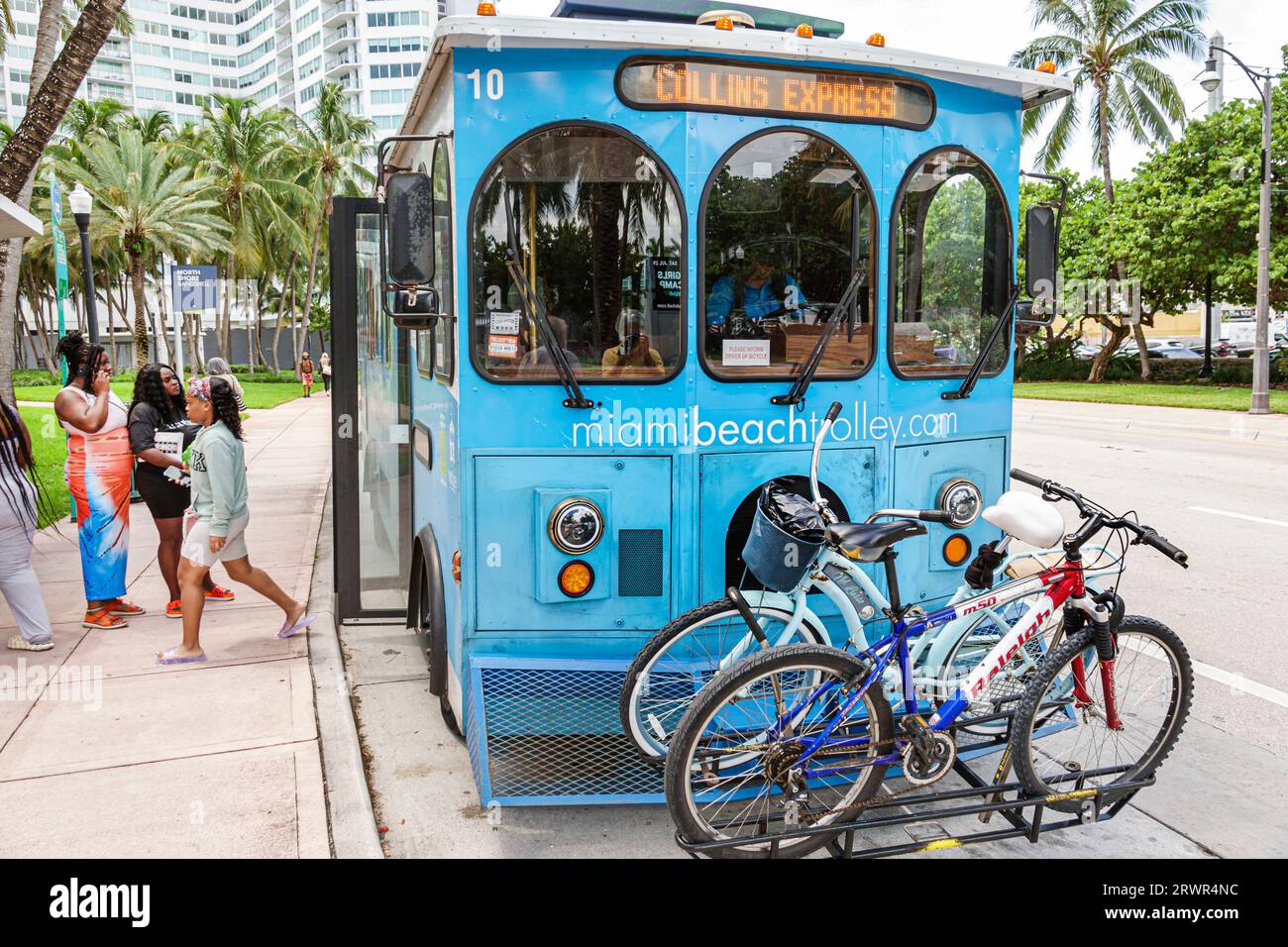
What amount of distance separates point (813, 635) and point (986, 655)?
679 mm

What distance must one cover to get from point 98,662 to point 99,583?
3.10ft

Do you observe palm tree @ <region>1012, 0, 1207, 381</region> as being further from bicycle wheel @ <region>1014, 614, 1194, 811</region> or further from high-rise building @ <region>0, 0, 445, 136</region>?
high-rise building @ <region>0, 0, 445, 136</region>

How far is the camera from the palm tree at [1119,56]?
1336 inches

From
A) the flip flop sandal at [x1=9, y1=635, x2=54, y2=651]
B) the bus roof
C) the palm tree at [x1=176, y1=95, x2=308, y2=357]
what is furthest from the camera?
the palm tree at [x1=176, y1=95, x2=308, y2=357]

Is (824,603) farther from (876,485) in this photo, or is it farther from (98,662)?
(98,662)

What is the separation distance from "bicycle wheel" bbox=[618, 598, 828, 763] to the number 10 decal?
2049 millimetres

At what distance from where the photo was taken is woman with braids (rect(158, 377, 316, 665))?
6.03 meters

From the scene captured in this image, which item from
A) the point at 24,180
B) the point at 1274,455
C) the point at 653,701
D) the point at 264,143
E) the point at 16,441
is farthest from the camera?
the point at 264,143

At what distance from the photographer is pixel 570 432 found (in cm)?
415

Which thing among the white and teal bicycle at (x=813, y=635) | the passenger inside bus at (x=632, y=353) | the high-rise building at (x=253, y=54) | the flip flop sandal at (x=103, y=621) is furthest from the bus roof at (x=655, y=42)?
the high-rise building at (x=253, y=54)

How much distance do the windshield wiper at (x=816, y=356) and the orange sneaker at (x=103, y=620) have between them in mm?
4966

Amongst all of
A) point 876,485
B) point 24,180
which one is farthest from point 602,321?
point 24,180

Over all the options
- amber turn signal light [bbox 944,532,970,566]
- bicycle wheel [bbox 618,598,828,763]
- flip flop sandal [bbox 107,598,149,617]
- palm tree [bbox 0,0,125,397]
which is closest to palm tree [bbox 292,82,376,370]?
palm tree [bbox 0,0,125,397]

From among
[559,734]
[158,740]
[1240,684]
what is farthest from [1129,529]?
[158,740]
